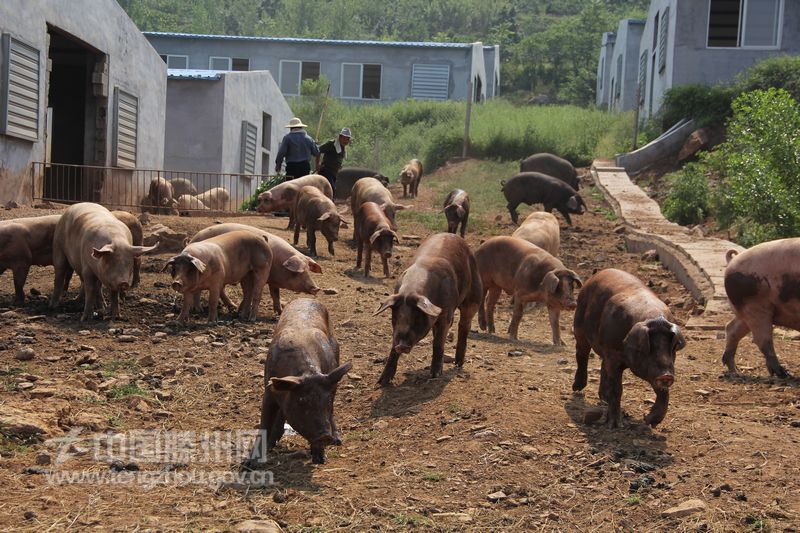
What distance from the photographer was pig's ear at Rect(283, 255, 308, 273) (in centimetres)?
1009

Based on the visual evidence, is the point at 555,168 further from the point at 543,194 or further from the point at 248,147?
the point at 248,147

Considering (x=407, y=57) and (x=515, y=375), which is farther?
(x=407, y=57)

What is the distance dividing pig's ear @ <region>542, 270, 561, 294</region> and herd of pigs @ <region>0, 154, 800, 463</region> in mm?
14

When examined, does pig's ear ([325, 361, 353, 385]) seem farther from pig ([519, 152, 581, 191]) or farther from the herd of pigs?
pig ([519, 152, 581, 191])

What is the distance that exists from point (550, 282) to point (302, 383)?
489 centimetres

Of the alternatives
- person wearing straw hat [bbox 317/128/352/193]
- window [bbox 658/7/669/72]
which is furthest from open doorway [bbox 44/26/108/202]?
window [bbox 658/7/669/72]

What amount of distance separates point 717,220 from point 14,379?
1336 centimetres

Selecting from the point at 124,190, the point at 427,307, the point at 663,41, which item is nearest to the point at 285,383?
the point at 427,307

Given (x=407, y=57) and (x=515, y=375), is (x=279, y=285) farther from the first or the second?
(x=407, y=57)

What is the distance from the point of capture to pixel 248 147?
23.7 metres

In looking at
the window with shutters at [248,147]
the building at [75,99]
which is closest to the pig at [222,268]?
the building at [75,99]

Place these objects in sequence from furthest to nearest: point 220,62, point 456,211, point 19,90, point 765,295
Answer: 1. point 220,62
2. point 456,211
3. point 19,90
4. point 765,295

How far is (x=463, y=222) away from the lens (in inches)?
643

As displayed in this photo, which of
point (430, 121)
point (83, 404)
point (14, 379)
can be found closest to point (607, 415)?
point (83, 404)
